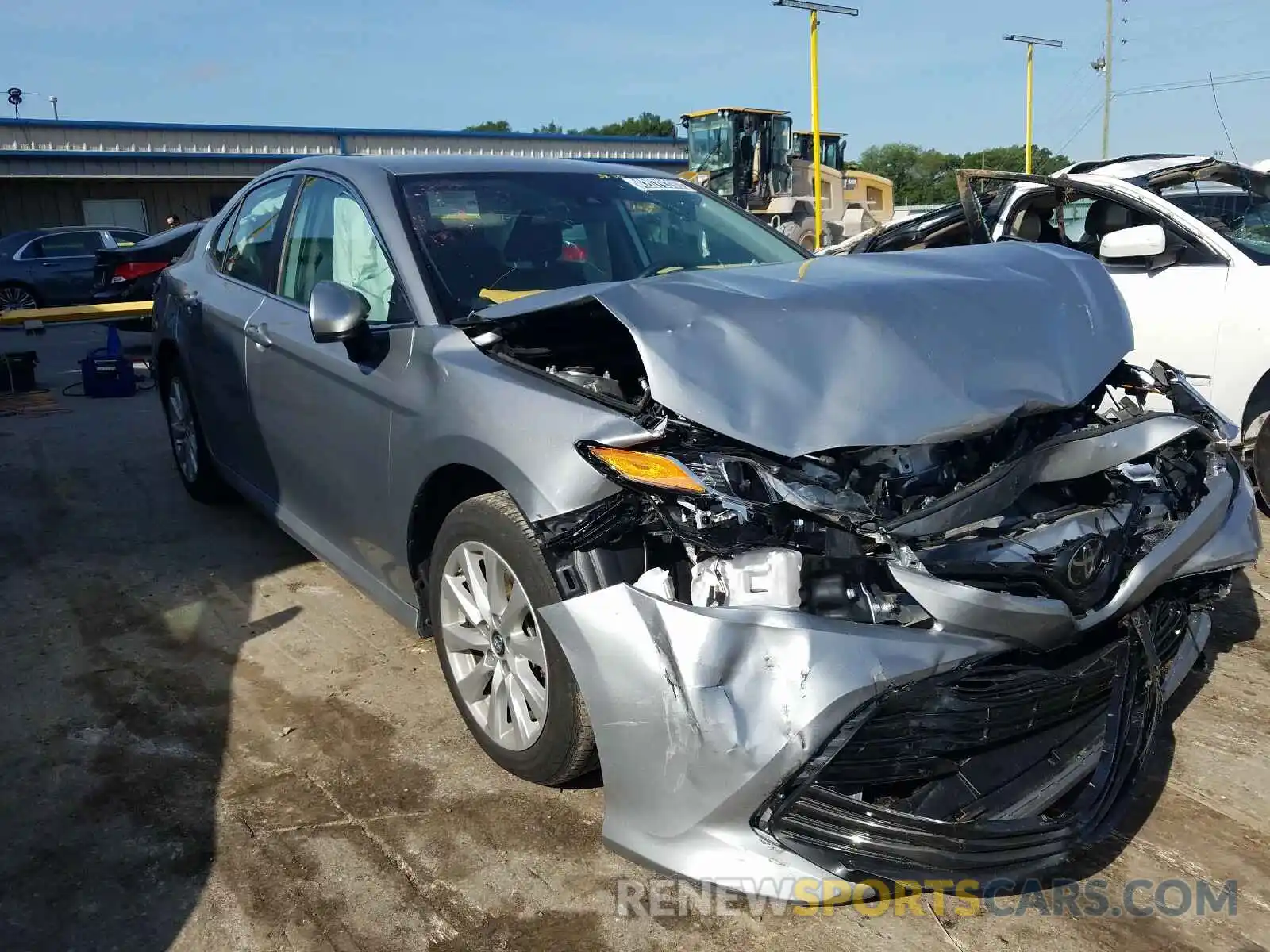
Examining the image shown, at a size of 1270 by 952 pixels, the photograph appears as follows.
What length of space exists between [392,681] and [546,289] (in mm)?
1439

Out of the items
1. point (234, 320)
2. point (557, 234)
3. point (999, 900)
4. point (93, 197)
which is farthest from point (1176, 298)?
point (93, 197)

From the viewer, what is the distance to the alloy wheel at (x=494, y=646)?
104 inches

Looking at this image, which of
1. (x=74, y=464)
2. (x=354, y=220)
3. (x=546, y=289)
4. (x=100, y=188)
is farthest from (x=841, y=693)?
(x=100, y=188)

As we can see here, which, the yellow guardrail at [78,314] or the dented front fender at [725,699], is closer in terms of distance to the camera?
the dented front fender at [725,699]

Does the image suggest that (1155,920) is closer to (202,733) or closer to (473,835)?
(473,835)

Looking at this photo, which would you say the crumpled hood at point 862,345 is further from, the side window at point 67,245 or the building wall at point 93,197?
the building wall at point 93,197

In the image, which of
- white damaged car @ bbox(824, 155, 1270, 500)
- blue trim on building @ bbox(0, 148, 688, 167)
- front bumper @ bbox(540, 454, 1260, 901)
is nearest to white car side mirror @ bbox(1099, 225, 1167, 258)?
white damaged car @ bbox(824, 155, 1270, 500)

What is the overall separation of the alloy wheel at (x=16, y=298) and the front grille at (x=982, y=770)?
16875 millimetres

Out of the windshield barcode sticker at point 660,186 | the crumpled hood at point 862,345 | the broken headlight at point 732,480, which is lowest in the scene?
the broken headlight at point 732,480

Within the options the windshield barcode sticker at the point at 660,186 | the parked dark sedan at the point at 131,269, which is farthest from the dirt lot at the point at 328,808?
the parked dark sedan at the point at 131,269

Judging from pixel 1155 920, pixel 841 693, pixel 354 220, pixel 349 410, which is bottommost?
pixel 1155 920

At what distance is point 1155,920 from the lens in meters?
2.29

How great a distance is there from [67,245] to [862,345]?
1700cm

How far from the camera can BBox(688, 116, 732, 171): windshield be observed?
20812 millimetres
